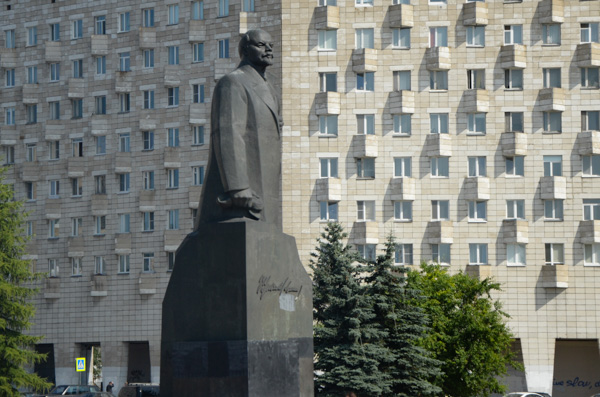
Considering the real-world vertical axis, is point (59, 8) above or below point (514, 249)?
above

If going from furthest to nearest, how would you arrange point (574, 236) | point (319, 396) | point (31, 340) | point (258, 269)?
point (574, 236) < point (31, 340) < point (319, 396) < point (258, 269)

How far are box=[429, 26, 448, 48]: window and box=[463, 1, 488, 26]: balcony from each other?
51.5 inches

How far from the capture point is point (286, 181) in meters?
71.4

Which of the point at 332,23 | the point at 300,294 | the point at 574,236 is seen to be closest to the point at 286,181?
the point at 332,23

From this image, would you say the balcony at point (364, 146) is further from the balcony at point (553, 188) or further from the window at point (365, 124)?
the balcony at point (553, 188)

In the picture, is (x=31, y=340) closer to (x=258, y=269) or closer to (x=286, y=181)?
(x=286, y=181)

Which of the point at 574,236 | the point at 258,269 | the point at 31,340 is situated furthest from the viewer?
the point at 574,236

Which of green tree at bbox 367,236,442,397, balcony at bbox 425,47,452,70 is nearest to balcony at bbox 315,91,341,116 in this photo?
balcony at bbox 425,47,452,70

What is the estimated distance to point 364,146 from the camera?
235 feet

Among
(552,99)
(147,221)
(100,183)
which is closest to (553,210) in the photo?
(552,99)

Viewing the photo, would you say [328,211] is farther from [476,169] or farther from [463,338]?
[463,338]

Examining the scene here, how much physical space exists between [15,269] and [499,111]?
2964 centimetres

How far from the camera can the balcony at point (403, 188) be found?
71125 millimetres

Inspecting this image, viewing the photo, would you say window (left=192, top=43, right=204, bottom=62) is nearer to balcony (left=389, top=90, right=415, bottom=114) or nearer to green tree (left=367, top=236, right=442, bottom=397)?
balcony (left=389, top=90, right=415, bottom=114)
